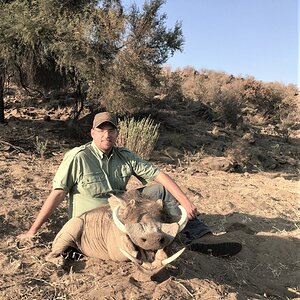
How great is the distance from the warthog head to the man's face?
3.17ft

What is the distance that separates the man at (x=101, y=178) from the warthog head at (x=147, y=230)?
69 cm

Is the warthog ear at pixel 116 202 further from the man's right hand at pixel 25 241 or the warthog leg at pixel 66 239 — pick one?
the man's right hand at pixel 25 241

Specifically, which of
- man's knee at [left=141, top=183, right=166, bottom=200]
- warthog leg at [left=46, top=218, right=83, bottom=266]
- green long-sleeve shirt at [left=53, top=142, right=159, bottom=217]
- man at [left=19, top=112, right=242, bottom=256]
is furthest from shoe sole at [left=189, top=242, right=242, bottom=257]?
warthog leg at [left=46, top=218, right=83, bottom=266]

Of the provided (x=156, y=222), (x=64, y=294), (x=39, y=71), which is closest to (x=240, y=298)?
(x=156, y=222)

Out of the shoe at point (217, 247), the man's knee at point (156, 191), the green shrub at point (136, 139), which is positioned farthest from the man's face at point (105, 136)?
the green shrub at point (136, 139)

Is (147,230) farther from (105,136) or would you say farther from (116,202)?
(105,136)

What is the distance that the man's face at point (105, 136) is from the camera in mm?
4062

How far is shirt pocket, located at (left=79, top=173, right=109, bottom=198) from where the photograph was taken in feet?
13.2

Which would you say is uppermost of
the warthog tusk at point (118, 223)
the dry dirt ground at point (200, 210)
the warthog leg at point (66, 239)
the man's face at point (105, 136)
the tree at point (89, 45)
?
the tree at point (89, 45)

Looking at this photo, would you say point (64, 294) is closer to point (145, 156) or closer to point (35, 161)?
point (35, 161)

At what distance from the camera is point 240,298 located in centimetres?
326

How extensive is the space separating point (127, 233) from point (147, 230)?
165mm

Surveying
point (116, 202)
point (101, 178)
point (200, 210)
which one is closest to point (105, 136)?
point (101, 178)

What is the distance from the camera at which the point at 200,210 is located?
260 inches
